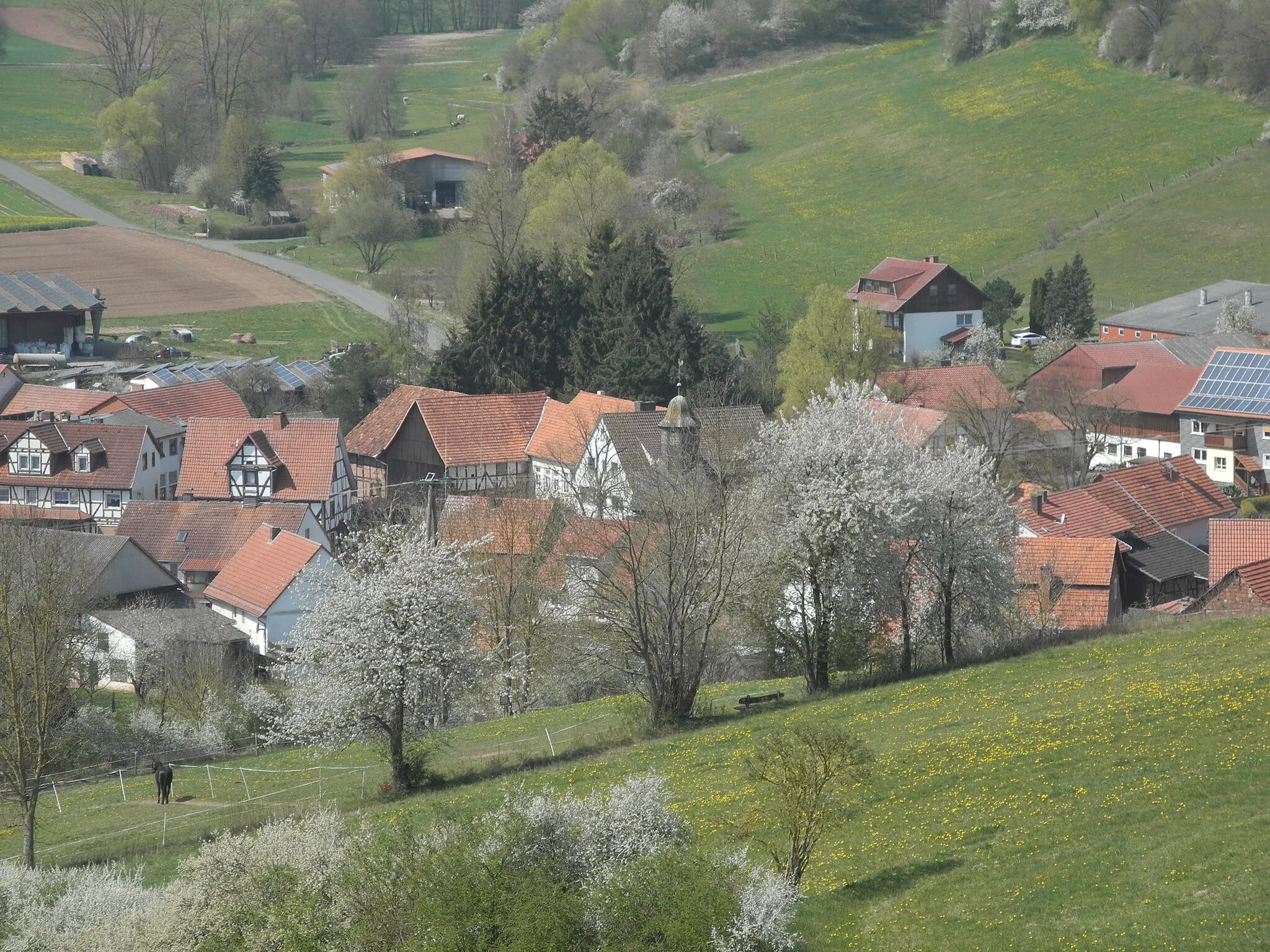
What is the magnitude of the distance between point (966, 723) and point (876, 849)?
5.29 metres

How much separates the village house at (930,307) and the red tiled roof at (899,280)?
0.03 metres

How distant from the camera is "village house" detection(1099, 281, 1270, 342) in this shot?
8038 centimetres

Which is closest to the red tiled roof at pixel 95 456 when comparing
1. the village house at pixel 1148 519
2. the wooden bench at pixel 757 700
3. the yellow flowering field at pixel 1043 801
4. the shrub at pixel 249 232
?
the village house at pixel 1148 519

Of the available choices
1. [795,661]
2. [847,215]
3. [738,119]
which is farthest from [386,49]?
[795,661]

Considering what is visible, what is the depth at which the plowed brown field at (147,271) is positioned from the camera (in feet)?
338

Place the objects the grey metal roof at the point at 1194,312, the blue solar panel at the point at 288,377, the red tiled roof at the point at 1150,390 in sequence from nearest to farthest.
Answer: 1. the red tiled roof at the point at 1150,390
2. the grey metal roof at the point at 1194,312
3. the blue solar panel at the point at 288,377

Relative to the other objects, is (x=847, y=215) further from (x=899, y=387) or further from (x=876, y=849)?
(x=876, y=849)

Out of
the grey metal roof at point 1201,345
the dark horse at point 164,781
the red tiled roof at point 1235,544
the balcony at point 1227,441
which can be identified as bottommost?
the dark horse at point 164,781

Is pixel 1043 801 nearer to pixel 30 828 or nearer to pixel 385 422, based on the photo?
pixel 30 828

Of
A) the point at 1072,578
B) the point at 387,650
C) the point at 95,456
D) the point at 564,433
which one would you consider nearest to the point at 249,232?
the point at 95,456

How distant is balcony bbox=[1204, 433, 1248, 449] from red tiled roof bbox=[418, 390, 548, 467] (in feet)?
86.7

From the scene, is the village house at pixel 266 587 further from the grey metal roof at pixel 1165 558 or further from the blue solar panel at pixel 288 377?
the blue solar panel at pixel 288 377

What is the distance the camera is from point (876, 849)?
2106 centimetres

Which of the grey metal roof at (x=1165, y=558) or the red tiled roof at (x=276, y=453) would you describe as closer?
the grey metal roof at (x=1165, y=558)
